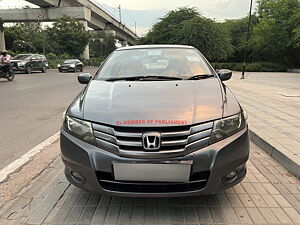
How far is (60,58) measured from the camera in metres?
42.4

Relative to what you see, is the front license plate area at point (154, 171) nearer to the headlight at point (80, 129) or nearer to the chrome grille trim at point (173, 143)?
the chrome grille trim at point (173, 143)

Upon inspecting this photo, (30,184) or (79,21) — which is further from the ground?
(79,21)

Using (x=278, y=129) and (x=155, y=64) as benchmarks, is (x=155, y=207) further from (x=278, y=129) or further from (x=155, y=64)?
(x=278, y=129)

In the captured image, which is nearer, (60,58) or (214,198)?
(214,198)

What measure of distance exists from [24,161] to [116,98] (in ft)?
6.86

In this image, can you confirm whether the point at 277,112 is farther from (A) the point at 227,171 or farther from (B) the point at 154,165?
(B) the point at 154,165

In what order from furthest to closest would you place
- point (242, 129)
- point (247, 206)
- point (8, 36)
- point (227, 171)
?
point (8, 36) → point (247, 206) → point (242, 129) → point (227, 171)

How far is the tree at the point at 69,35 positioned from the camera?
1650 inches

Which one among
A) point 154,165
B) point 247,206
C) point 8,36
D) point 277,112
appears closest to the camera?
point 154,165

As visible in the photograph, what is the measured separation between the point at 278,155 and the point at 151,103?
248 centimetres

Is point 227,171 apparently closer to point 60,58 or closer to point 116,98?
point 116,98

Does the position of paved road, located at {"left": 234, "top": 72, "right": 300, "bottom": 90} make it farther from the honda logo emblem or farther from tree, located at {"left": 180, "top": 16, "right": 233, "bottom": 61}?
the honda logo emblem

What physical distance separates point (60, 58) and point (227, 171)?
43.1 meters

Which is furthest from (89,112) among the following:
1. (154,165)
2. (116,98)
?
(154,165)
